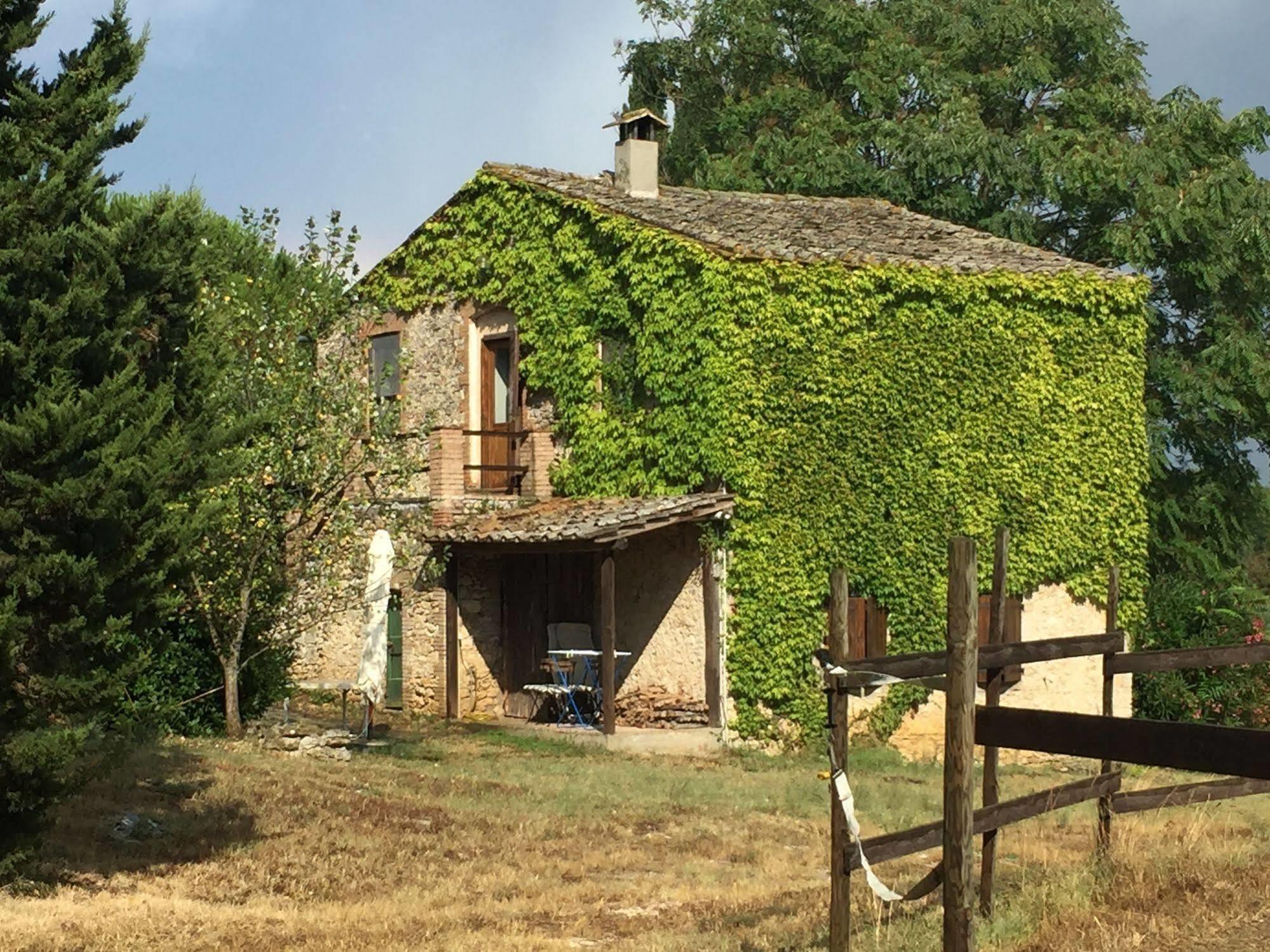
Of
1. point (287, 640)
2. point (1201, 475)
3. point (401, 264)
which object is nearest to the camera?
point (287, 640)

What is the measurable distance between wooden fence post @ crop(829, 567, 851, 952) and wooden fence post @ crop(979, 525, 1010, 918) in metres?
0.84

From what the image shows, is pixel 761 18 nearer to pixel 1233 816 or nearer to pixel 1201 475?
pixel 1201 475

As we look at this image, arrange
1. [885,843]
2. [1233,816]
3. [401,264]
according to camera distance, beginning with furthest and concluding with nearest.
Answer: [401,264]
[1233,816]
[885,843]

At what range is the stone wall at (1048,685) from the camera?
20.3 meters

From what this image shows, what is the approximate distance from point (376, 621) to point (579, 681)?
362cm

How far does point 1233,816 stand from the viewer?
1295 centimetres

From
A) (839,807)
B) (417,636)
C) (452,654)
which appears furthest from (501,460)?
(839,807)

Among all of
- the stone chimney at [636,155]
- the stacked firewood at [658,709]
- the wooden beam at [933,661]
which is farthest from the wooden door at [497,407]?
the wooden beam at [933,661]

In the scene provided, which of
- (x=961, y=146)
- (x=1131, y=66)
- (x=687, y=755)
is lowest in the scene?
→ (x=687, y=755)

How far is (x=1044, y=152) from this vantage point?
28.2 meters

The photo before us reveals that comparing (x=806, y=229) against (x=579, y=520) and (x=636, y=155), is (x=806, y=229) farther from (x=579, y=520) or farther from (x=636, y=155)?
(x=579, y=520)

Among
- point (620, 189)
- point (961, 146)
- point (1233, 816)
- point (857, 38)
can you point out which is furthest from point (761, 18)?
point (1233, 816)

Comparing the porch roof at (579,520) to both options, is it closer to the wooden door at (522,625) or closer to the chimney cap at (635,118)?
the wooden door at (522,625)

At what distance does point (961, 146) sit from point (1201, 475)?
7.10 m
